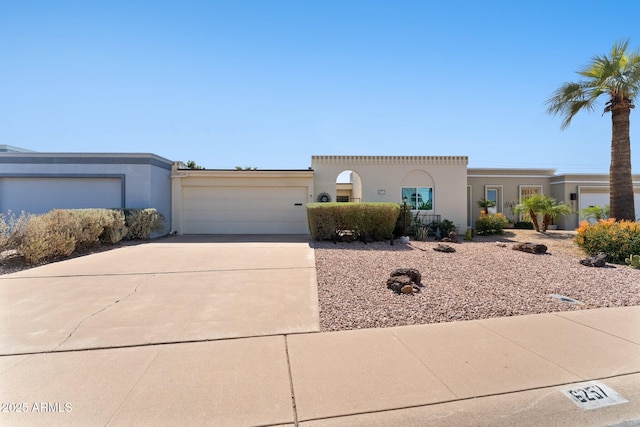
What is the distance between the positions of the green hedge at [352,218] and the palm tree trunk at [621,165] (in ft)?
27.6

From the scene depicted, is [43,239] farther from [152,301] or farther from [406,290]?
[406,290]

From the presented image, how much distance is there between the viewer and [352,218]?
1110cm

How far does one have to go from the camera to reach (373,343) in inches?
143

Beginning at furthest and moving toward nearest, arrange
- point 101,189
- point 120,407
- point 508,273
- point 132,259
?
point 101,189 → point 132,259 → point 508,273 → point 120,407

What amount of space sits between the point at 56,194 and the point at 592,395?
17702 mm

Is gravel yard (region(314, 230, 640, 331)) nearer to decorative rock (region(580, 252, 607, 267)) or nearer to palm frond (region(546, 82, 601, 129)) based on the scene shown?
decorative rock (region(580, 252, 607, 267))

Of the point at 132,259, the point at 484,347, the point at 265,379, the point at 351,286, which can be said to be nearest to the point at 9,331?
the point at 265,379

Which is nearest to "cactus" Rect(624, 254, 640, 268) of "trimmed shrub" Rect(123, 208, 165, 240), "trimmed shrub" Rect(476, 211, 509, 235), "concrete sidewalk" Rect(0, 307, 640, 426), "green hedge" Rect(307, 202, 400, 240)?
"concrete sidewalk" Rect(0, 307, 640, 426)

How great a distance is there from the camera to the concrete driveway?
12.6 ft

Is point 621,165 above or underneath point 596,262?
above

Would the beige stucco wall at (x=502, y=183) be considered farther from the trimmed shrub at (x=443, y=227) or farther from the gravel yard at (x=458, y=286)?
the gravel yard at (x=458, y=286)

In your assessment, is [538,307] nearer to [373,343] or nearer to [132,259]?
[373,343]

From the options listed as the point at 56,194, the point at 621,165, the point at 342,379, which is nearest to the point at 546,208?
the point at 621,165

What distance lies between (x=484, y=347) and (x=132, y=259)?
337 inches
